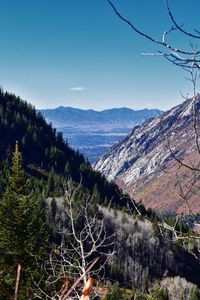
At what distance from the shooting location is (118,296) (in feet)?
280

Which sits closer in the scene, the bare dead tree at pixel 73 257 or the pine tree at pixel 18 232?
the bare dead tree at pixel 73 257

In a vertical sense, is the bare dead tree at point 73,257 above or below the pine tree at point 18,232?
above

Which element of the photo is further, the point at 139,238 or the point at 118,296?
the point at 139,238

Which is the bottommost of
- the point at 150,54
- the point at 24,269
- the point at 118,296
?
the point at 118,296

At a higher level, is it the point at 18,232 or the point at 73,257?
the point at 73,257

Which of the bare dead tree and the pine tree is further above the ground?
the bare dead tree

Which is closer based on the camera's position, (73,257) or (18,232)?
(73,257)

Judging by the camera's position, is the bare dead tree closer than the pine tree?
Yes

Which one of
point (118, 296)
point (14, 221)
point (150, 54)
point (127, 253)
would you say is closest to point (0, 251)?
point (14, 221)

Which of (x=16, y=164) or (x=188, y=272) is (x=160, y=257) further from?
(x=16, y=164)

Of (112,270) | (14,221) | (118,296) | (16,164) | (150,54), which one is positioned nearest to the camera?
(150,54)

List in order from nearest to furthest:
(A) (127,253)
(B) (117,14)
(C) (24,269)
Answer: (B) (117,14) → (C) (24,269) → (A) (127,253)

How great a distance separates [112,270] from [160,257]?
27198 mm

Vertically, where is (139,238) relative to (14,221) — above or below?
below
